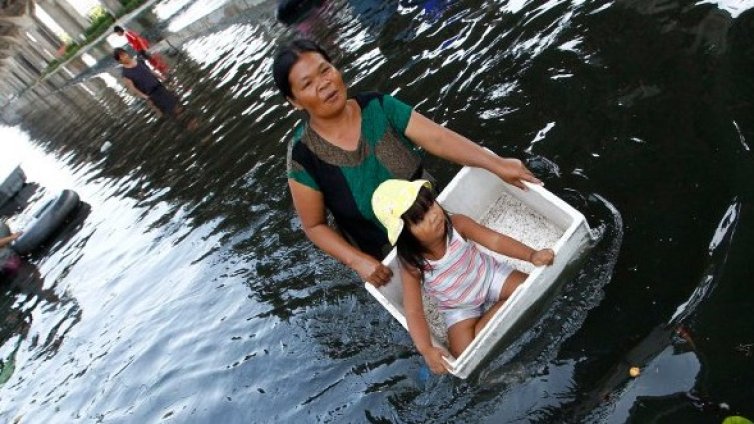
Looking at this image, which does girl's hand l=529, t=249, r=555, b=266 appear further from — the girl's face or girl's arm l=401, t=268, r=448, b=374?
girl's arm l=401, t=268, r=448, b=374

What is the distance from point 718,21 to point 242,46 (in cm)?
1407

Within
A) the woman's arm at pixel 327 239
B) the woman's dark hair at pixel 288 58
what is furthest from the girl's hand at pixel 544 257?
the woman's dark hair at pixel 288 58

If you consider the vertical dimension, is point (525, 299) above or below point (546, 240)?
above

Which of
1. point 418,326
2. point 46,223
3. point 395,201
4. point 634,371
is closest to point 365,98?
point 395,201

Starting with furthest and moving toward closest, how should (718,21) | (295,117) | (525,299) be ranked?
(295,117) → (718,21) → (525,299)

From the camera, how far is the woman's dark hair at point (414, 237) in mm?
3703

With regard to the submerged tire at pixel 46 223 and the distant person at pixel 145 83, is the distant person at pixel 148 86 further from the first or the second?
the submerged tire at pixel 46 223

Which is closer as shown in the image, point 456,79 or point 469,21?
point 456,79

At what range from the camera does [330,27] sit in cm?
1417

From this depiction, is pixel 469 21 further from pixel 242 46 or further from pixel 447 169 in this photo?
pixel 242 46

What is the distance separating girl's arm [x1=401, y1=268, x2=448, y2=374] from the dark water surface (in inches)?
25.6

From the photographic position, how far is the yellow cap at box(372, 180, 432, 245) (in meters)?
3.63

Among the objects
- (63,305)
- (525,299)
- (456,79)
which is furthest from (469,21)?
(63,305)

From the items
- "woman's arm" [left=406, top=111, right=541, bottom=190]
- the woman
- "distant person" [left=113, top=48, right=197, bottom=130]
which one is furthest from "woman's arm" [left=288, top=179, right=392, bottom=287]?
"distant person" [left=113, top=48, right=197, bottom=130]
